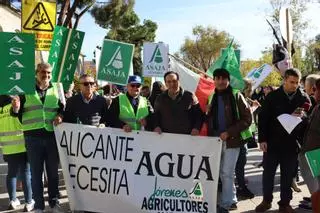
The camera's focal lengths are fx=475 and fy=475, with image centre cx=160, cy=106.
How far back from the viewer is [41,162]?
5980 mm

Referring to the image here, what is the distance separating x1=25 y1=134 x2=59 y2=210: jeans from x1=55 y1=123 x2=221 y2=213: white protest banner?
0.56 feet

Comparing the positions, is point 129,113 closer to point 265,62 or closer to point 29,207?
point 29,207

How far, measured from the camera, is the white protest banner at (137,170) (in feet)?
18.6

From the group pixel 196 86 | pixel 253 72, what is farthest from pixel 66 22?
pixel 196 86

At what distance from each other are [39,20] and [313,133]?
4340mm

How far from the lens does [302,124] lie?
594 centimetres

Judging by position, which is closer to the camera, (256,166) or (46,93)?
(46,93)

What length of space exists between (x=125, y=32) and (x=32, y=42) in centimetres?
4741

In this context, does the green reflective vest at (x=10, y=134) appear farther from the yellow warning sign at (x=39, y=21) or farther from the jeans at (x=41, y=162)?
the yellow warning sign at (x=39, y=21)

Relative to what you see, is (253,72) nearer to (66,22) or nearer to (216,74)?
(216,74)

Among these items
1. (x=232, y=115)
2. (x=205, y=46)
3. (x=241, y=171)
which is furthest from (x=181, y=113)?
(x=205, y=46)

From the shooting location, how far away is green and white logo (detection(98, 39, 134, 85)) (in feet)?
23.1

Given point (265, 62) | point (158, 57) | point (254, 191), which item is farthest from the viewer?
point (265, 62)

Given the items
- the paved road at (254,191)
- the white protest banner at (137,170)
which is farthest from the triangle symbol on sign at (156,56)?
the white protest banner at (137,170)
